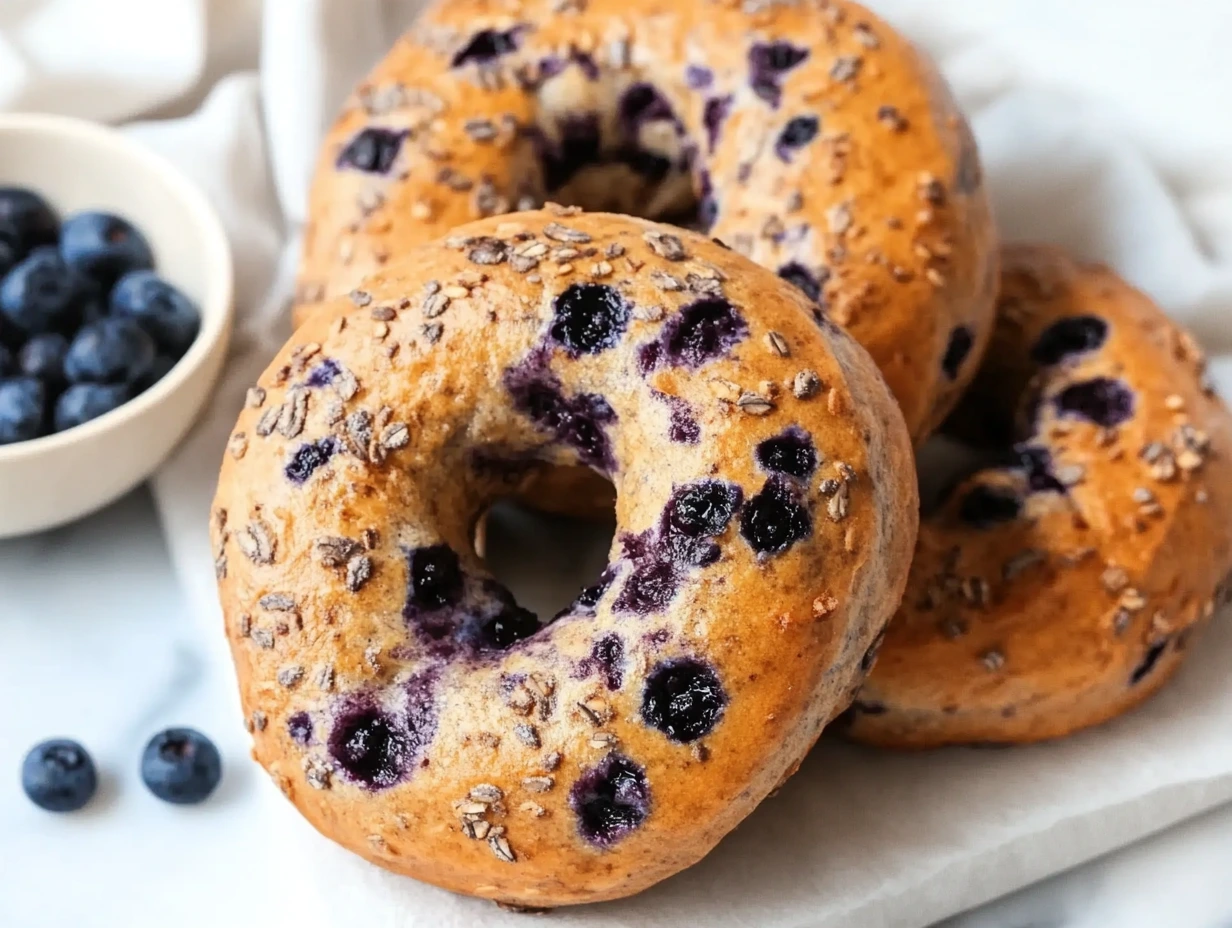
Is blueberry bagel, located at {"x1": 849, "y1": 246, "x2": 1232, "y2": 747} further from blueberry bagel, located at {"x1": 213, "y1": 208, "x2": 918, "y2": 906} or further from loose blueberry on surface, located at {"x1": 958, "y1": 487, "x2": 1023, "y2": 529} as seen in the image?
blueberry bagel, located at {"x1": 213, "y1": 208, "x2": 918, "y2": 906}

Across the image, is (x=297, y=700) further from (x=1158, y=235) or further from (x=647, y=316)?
(x=1158, y=235)

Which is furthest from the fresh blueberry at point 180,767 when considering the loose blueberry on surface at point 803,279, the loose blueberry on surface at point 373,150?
the loose blueberry on surface at point 803,279

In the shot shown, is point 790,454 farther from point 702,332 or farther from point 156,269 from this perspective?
point 156,269

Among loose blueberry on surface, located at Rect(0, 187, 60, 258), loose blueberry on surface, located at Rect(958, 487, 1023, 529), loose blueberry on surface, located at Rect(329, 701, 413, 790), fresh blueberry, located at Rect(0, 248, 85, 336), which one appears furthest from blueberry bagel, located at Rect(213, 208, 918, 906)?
loose blueberry on surface, located at Rect(0, 187, 60, 258)

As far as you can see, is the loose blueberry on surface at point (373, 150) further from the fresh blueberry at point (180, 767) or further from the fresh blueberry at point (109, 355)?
the fresh blueberry at point (180, 767)

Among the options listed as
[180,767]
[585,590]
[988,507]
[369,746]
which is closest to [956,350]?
[988,507]

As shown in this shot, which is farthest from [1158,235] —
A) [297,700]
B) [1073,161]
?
[297,700]
